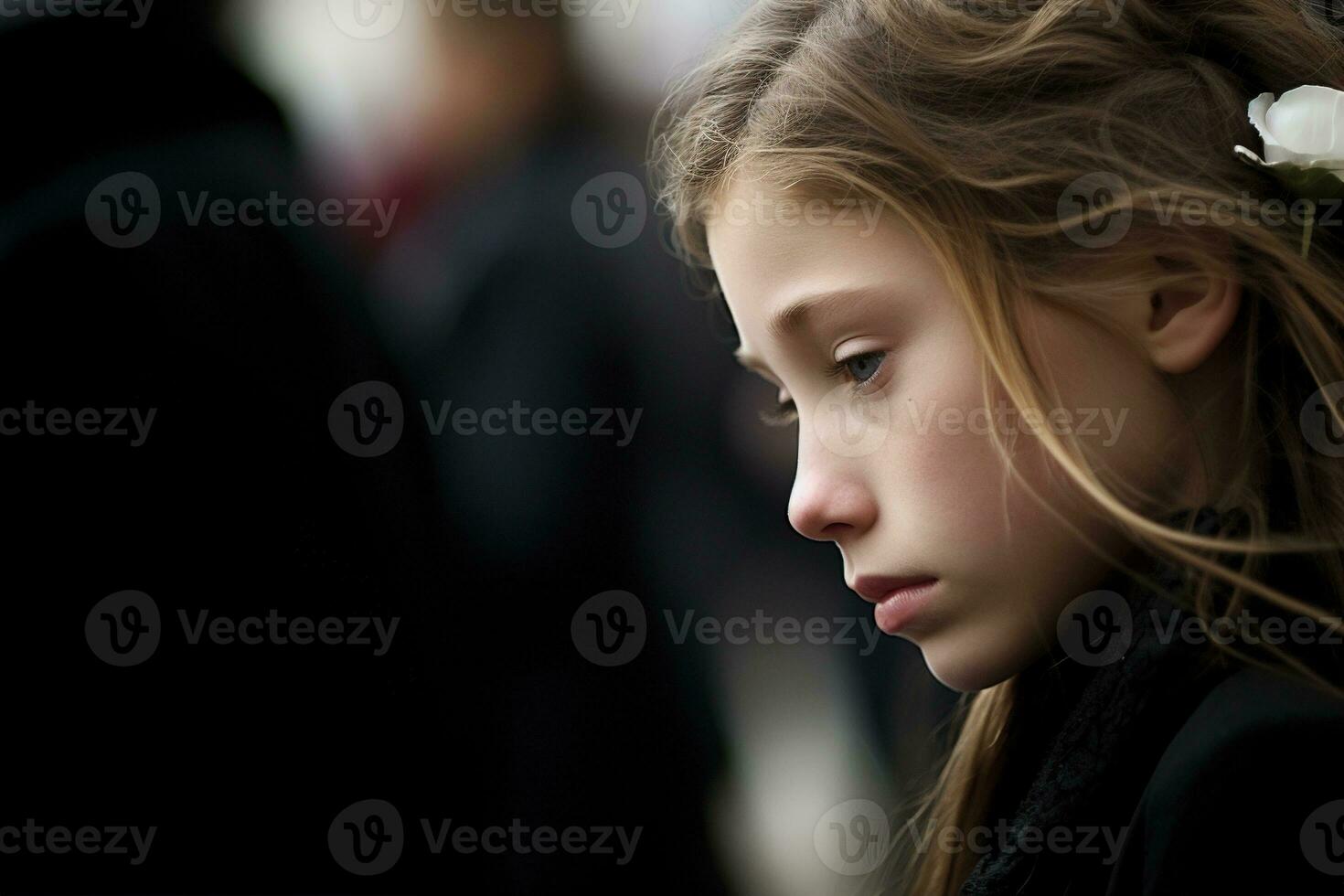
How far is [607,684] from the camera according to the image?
4.18 feet

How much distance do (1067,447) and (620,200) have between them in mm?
684

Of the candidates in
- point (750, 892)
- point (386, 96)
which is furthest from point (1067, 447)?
point (386, 96)

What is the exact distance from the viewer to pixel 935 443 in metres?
0.79

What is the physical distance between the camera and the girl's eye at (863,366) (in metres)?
0.81

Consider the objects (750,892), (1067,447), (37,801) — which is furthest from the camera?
(750,892)

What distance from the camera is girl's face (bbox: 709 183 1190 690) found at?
30.9 inches

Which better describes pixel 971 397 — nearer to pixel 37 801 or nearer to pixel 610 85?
pixel 610 85

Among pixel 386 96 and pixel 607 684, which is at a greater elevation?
pixel 386 96
